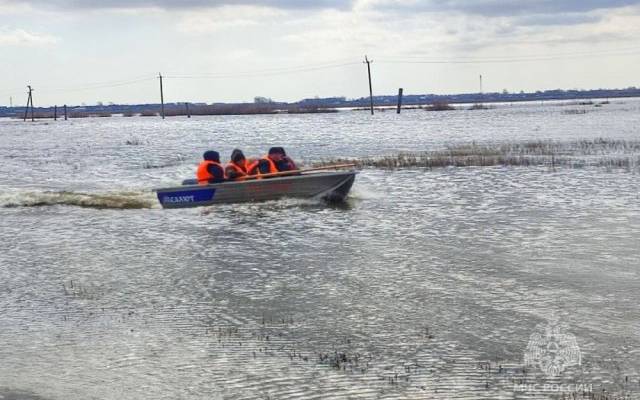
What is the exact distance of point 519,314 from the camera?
10.3 metres

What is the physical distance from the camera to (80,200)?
23.8 meters

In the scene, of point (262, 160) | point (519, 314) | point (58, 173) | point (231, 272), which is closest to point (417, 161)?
point (262, 160)

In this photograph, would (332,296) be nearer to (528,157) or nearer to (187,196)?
(187,196)

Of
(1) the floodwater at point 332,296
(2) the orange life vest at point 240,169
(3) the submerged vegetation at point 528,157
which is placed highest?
(2) the orange life vest at point 240,169

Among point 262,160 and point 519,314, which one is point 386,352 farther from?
point 262,160

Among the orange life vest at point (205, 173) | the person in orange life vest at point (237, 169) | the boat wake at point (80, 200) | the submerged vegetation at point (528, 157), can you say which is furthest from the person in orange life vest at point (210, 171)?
the submerged vegetation at point (528, 157)

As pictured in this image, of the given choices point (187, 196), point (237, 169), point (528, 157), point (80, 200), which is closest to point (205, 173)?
point (187, 196)

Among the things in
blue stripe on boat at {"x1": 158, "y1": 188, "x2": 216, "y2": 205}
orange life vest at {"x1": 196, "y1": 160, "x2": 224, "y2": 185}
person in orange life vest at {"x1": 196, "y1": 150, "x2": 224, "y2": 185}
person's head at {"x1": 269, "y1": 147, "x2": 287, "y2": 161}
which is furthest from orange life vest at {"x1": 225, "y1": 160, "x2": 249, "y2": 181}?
blue stripe on boat at {"x1": 158, "y1": 188, "x2": 216, "y2": 205}

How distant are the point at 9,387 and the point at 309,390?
10.1 feet

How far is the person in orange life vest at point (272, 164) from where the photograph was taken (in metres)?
22.2

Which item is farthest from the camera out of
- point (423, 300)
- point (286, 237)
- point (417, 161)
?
point (417, 161)

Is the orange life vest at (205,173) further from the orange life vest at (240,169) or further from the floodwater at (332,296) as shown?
the floodwater at (332,296)

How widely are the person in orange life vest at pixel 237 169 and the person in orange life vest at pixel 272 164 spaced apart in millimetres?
210

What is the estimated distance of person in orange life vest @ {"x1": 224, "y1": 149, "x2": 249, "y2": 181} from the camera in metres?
22.2
